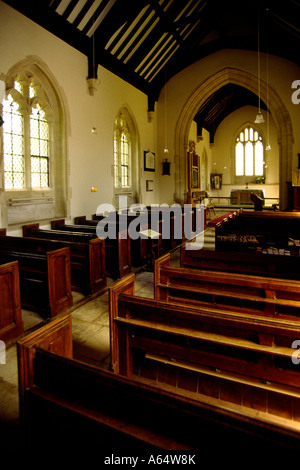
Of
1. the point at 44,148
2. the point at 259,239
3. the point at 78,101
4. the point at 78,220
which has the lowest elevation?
the point at 259,239

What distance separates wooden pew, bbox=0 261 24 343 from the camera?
3354 mm

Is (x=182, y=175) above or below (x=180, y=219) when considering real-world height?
above

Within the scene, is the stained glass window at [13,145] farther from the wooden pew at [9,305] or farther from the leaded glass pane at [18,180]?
the wooden pew at [9,305]

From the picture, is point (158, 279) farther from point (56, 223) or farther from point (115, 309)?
point (56, 223)

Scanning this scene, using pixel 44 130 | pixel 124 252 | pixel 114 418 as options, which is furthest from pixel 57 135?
pixel 114 418

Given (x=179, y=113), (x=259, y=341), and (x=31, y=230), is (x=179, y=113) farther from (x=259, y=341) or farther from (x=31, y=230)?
(x=259, y=341)

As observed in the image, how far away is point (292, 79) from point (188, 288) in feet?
34.7

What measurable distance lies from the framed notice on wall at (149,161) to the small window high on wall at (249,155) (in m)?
9.86

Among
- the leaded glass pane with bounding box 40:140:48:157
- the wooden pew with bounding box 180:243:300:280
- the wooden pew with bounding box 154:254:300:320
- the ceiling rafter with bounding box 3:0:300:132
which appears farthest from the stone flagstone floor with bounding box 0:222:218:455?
the ceiling rafter with bounding box 3:0:300:132

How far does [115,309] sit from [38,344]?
31.8 inches

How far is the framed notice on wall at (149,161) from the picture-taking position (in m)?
11.8

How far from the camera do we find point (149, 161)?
12.1 meters
